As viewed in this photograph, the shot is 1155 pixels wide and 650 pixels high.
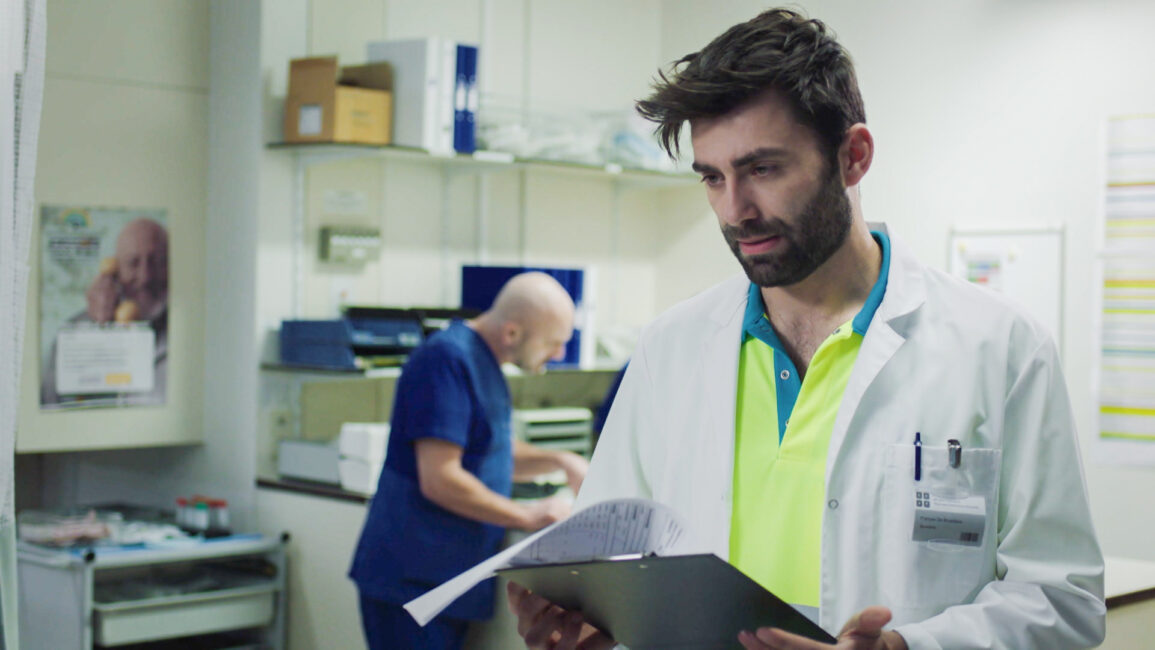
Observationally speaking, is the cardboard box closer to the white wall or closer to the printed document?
the white wall

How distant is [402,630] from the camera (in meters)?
2.89

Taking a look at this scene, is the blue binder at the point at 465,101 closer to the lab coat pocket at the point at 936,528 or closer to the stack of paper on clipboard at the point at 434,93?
the stack of paper on clipboard at the point at 434,93

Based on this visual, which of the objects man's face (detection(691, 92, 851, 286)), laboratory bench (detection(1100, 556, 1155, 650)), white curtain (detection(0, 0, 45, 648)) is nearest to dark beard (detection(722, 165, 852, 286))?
man's face (detection(691, 92, 851, 286))

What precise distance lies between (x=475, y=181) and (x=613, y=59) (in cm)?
69

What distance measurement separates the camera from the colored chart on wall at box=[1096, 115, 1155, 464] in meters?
2.95

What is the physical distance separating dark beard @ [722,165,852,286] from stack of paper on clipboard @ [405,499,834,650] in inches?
12.3

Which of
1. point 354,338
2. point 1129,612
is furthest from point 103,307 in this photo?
point 1129,612

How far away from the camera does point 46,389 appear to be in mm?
3480

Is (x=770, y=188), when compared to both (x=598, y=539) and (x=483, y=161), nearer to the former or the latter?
(x=598, y=539)

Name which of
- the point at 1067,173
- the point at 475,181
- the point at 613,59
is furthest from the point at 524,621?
the point at 613,59

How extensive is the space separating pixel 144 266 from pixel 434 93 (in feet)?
3.37

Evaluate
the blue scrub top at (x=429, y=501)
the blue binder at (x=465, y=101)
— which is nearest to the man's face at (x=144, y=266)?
the blue binder at (x=465, y=101)

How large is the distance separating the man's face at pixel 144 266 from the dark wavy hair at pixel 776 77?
2580mm

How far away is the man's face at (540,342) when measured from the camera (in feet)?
10.2
